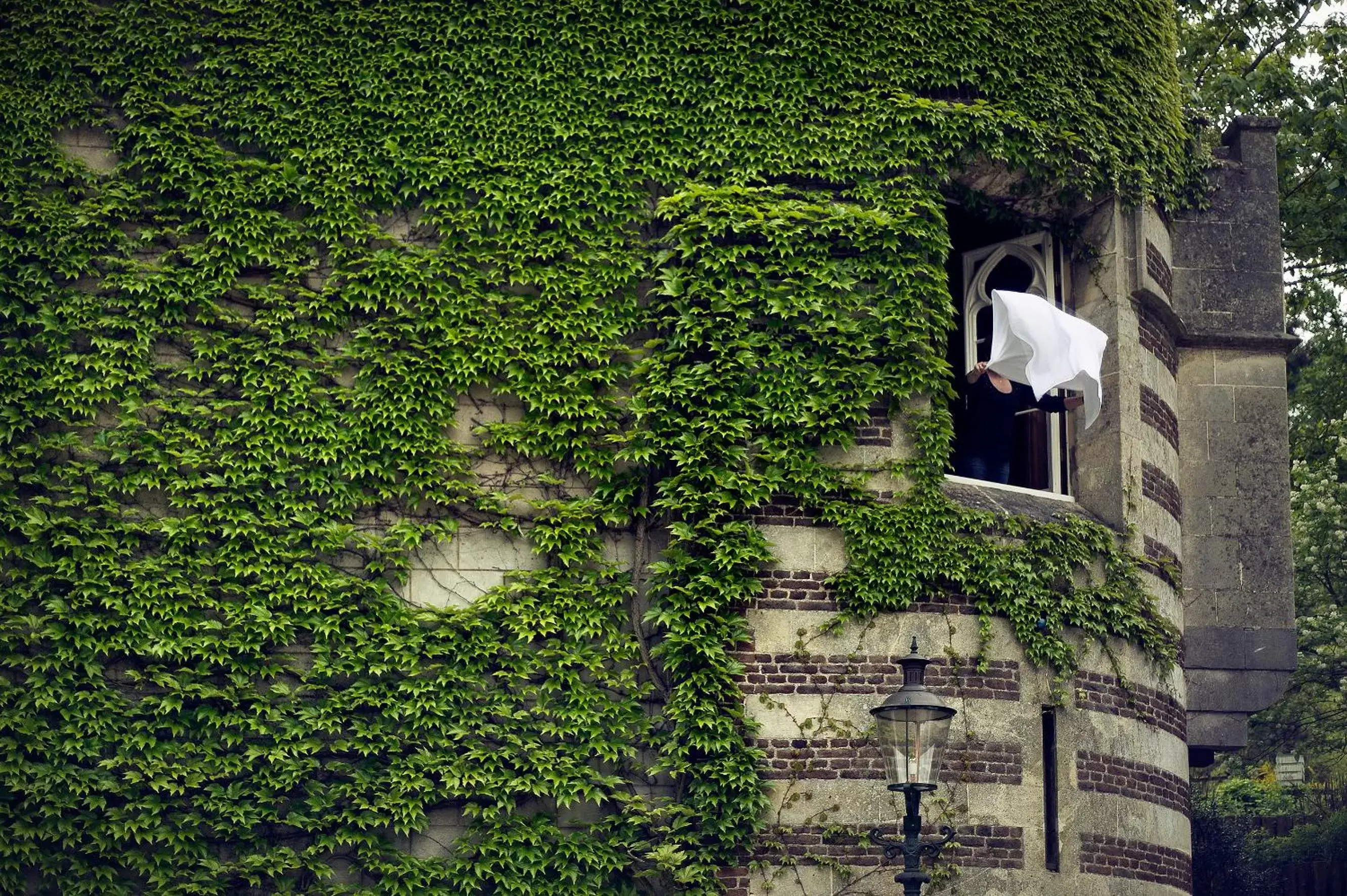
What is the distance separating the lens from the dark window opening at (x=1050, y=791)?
13.2 m

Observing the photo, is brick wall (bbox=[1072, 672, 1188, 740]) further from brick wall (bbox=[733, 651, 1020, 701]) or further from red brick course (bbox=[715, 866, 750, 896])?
red brick course (bbox=[715, 866, 750, 896])

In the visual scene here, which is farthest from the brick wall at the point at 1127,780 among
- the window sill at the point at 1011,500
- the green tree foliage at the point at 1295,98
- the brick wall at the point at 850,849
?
the green tree foliage at the point at 1295,98

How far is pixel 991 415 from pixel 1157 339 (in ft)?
6.39

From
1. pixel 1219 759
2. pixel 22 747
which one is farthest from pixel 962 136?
pixel 1219 759

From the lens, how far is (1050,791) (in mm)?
13383

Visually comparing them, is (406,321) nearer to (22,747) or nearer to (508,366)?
(508,366)

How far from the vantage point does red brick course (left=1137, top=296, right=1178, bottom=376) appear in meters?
15.3

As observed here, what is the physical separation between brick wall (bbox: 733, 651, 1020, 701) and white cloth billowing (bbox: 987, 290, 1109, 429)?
225 cm

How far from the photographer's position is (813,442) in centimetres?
1326

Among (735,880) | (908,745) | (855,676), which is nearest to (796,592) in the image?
(855,676)

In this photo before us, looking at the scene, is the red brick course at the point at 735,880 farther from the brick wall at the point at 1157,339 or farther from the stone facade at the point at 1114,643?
the brick wall at the point at 1157,339

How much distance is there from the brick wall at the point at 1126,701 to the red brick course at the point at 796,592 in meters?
1.63

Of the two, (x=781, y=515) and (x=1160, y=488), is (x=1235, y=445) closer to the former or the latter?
(x=1160, y=488)

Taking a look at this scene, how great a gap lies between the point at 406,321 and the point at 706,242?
229 cm
